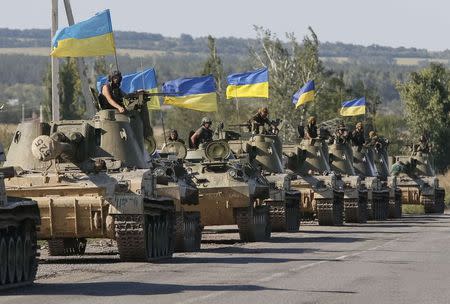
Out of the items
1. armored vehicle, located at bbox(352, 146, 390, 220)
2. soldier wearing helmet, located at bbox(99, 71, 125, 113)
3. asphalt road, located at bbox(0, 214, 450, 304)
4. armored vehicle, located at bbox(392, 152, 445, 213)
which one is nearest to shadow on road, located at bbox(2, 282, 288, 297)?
asphalt road, located at bbox(0, 214, 450, 304)

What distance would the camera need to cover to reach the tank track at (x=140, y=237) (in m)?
23.8

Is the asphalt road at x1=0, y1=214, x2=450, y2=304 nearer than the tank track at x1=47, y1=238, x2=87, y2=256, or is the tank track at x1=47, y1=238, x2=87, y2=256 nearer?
the asphalt road at x1=0, y1=214, x2=450, y2=304

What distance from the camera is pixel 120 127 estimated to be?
1048 inches

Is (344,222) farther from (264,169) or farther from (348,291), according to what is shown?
(348,291)

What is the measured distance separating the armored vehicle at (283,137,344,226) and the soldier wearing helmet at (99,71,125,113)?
1518cm

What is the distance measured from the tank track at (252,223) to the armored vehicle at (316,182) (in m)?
8.78

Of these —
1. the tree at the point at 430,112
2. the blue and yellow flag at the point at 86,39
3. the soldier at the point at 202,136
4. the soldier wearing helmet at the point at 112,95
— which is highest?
the tree at the point at 430,112

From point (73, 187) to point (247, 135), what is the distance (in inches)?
620

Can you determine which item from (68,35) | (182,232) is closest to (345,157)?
(68,35)

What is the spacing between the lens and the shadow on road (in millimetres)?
18047

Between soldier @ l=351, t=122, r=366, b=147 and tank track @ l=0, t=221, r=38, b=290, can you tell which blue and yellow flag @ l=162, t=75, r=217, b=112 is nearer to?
soldier @ l=351, t=122, r=366, b=147

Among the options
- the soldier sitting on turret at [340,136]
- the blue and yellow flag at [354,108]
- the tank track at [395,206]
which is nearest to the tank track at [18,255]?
the soldier sitting on turret at [340,136]

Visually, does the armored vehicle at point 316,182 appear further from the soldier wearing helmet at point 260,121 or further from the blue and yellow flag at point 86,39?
the blue and yellow flag at point 86,39

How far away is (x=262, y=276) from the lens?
20766 mm
